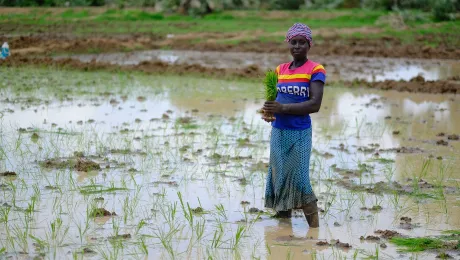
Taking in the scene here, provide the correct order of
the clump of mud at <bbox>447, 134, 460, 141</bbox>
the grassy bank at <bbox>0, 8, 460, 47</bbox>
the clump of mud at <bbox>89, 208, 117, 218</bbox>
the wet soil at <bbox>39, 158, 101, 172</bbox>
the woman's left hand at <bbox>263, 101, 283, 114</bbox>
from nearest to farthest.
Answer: the woman's left hand at <bbox>263, 101, 283, 114</bbox>, the clump of mud at <bbox>89, 208, 117, 218</bbox>, the wet soil at <bbox>39, 158, 101, 172</bbox>, the clump of mud at <bbox>447, 134, 460, 141</bbox>, the grassy bank at <bbox>0, 8, 460, 47</bbox>

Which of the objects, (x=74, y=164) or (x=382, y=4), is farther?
(x=382, y=4)

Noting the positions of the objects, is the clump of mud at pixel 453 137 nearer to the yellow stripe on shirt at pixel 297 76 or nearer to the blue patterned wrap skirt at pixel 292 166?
the blue patterned wrap skirt at pixel 292 166

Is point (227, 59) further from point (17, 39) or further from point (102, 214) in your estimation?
point (102, 214)

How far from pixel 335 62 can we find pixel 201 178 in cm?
1112

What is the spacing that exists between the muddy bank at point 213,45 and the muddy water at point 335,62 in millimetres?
527

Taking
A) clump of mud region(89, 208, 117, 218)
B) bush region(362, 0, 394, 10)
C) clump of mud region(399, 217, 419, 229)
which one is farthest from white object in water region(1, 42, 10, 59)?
bush region(362, 0, 394, 10)

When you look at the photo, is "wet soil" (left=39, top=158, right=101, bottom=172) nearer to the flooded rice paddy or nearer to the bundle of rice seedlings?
the flooded rice paddy

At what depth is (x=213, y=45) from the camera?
19719 mm

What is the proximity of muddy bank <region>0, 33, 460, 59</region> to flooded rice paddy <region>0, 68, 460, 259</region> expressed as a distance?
6.95 meters

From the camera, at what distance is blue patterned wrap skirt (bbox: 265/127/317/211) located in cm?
496

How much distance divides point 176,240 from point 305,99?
4.27 feet

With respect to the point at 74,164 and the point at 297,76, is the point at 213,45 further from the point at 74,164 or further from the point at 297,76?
Answer: the point at 297,76

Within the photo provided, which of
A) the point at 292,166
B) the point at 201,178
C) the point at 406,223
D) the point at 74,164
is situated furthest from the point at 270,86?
the point at 74,164

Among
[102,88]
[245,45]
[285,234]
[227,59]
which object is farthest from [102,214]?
[245,45]
